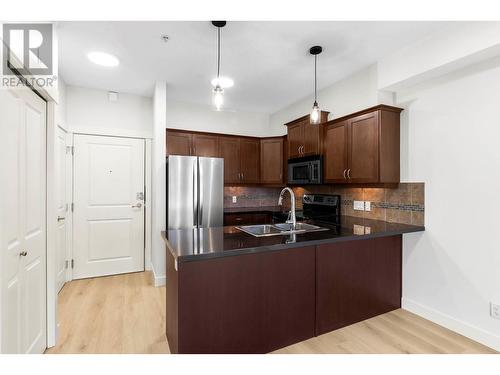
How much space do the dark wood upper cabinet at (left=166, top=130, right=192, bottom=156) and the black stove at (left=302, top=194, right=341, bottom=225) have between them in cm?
201

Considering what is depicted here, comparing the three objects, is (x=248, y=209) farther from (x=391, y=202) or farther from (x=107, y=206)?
(x=391, y=202)

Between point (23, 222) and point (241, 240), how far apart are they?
145 cm

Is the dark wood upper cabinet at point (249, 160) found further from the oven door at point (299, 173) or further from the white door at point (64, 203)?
the white door at point (64, 203)

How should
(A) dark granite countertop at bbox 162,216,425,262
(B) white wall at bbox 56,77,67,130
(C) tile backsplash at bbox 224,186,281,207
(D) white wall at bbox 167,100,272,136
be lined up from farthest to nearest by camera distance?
(C) tile backsplash at bbox 224,186,281,207, (D) white wall at bbox 167,100,272,136, (B) white wall at bbox 56,77,67,130, (A) dark granite countertop at bbox 162,216,425,262

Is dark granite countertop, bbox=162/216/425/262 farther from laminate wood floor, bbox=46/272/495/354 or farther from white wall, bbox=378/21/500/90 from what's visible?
white wall, bbox=378/21/500/90

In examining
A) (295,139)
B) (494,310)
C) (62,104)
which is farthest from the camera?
(295,139)

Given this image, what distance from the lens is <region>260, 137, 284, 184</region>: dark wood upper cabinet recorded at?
4.36m

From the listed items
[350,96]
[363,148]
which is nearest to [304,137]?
[350,96]

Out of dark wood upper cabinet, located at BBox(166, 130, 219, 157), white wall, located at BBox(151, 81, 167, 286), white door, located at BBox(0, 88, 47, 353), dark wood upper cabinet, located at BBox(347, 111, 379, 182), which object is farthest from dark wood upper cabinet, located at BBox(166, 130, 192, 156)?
dark wood upper cabinet, located at BBox(347, 111, 379, 182)

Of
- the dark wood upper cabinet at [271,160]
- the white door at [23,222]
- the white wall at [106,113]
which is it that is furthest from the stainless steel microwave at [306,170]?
the white door at [23,222]

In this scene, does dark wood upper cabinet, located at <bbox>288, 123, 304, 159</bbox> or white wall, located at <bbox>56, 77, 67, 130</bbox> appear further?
dark wood upper cabinet, located at <bbox>288, 123, 304, 159</bbox>

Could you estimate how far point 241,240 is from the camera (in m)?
1.95

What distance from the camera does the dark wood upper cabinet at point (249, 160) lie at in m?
4.37

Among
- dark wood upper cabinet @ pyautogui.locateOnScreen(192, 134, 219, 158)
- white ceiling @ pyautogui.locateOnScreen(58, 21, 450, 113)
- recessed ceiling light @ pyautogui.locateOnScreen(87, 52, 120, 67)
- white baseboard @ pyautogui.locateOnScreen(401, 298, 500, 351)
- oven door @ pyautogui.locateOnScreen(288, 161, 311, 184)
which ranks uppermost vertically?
white ceiling @ pyautogui.locateOnScreen(58, 21, 450, 113)
